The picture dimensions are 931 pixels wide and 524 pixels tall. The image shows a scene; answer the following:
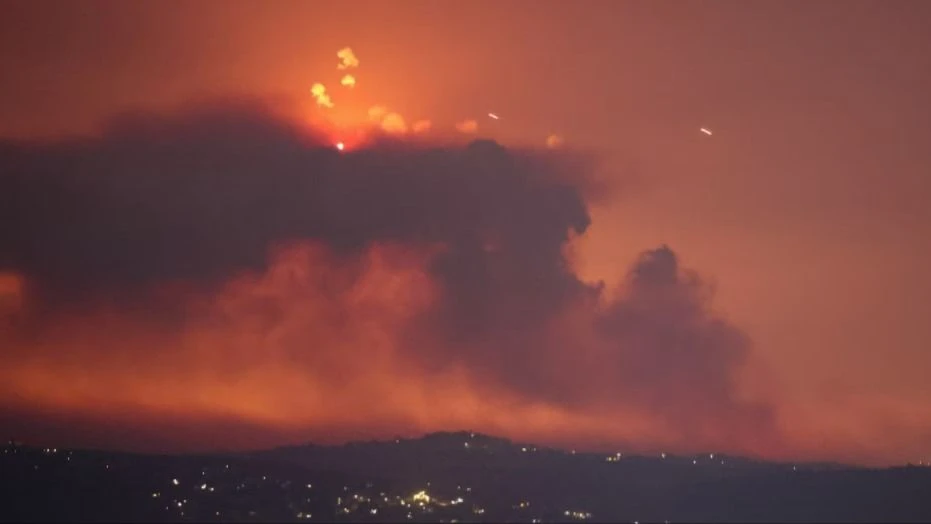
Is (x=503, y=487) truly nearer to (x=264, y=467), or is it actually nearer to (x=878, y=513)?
(x=264, y=467)

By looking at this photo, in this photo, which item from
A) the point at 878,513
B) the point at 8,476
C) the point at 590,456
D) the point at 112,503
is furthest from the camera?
the point at 590,456

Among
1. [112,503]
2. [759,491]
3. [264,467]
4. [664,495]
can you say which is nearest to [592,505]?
[664,495]

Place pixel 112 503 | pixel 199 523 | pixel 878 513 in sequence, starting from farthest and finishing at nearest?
pixel 112 503 → pixel 199 523 → pixel 878 513

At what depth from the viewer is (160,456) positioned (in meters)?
152

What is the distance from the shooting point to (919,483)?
395ft

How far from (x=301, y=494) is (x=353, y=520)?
41.6 ft

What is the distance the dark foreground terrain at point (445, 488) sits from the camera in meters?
120

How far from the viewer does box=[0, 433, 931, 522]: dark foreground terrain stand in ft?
395

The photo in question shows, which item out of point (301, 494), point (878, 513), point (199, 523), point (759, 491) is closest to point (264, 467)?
point (301, 494)

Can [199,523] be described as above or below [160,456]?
below

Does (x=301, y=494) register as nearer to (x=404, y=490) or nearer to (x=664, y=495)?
(x=404, y=490)

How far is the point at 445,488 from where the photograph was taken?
138250 millimetres

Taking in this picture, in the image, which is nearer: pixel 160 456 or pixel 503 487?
pixel 503 487

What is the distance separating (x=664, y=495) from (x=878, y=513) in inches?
1047
